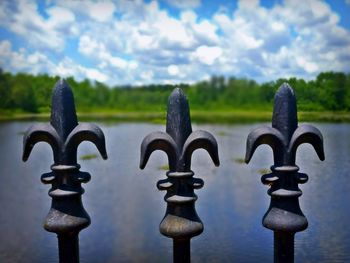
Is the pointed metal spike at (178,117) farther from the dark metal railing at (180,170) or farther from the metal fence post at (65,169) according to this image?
the metal fence post at (65,169)

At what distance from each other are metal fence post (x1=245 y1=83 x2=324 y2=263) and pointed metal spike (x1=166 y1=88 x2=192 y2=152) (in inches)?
20.8

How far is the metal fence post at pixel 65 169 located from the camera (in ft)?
10.9

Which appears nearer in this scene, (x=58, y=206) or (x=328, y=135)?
(x=58, y=206)

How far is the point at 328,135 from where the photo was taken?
806 inches

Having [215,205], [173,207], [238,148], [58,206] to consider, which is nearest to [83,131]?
[58,206]

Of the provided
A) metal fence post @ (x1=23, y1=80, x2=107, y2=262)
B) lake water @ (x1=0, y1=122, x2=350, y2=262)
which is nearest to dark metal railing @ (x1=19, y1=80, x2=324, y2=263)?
metal fence post @ (x1=23, y1=80, x2=107, y2=262)

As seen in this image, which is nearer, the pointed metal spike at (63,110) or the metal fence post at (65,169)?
the metal fence post at (65,169)

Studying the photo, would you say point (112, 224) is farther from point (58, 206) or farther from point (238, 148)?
point (238, 148)

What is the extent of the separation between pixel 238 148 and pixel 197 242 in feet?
63.5

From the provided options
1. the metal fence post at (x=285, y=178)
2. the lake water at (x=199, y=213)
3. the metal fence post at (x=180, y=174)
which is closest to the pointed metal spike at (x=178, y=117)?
the metal fence post at (x=180, y=174)

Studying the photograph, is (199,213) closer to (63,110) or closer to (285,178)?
(285,178)

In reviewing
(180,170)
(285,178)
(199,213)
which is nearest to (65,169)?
(180,170)

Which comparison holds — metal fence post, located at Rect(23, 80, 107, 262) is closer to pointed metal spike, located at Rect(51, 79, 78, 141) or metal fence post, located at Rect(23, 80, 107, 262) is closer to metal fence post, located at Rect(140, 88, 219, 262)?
pointed metal spike, located at Rect(51, 79, 78, 141)

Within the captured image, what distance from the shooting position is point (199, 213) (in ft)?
46.0
